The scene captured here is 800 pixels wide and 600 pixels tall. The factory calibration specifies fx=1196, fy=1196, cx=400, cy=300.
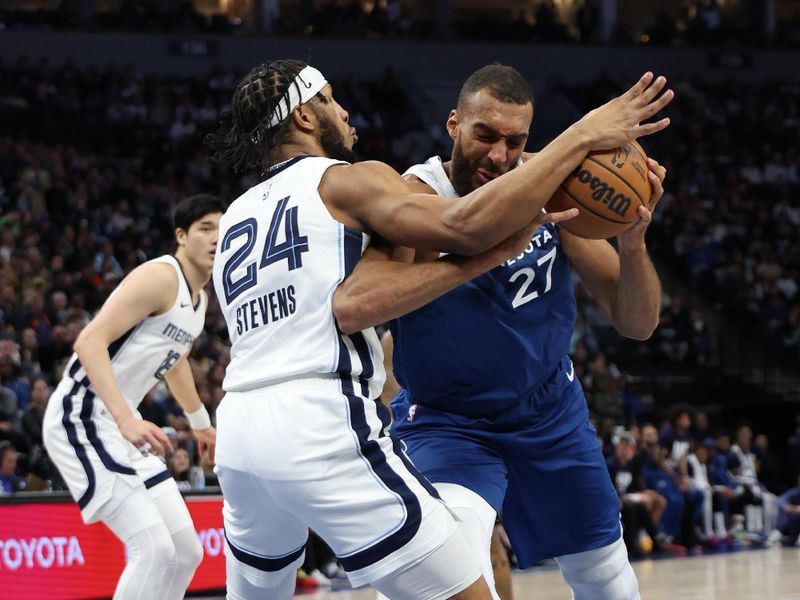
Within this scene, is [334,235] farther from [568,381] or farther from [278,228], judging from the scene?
[568,381]

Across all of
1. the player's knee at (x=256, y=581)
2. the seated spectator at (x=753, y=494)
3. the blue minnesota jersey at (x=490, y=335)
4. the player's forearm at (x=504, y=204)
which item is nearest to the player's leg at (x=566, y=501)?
the blue minnesota jersey at (x=490, y=335)

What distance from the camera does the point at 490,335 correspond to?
411cm

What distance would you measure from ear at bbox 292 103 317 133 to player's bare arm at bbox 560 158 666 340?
3.74 feet

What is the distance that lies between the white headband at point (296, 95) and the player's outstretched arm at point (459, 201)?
280mm

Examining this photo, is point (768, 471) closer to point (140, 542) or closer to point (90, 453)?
point (90, 453)

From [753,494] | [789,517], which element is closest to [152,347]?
[789,517]

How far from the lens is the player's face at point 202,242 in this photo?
19.0 feet

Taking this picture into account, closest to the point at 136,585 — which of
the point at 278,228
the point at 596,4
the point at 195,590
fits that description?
the point at 278,228

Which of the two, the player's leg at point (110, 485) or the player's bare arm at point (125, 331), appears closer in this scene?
the player's bare arm at point (125, 331)

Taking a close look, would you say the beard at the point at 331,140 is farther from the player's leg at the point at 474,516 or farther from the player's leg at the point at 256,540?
the player's leg at the point at 474,516

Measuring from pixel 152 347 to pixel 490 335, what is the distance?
208 cm

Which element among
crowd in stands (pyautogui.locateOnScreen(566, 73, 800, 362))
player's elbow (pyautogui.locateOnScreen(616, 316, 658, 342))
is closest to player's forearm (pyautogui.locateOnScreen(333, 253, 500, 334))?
player's elbow (pyautogui.locateOnScreen(616, 316, 658, 342))

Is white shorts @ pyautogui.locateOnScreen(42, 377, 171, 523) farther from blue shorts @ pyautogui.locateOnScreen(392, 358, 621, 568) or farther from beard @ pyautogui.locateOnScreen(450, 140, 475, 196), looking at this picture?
beard @ pyautogui.locateOnScreen(450, 140, 475, 196)

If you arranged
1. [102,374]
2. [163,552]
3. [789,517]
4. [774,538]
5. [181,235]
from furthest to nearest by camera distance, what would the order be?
[789,517]
[774,538]
[181,235]
[163,552]
[102,374]
